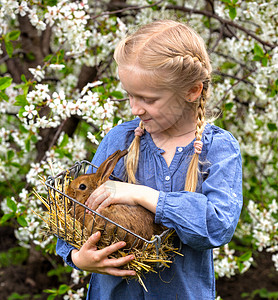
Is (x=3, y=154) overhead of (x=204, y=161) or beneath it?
beneath

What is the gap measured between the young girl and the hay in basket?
0.16 feet

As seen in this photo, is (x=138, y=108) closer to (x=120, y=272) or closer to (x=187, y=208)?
(x=187, y=208)

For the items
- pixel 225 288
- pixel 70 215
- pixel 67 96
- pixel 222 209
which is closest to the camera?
pixel 222 209

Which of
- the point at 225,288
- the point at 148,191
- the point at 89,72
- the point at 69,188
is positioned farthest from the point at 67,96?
the point at 225,288

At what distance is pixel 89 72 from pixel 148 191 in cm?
223

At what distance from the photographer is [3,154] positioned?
11.4 feet

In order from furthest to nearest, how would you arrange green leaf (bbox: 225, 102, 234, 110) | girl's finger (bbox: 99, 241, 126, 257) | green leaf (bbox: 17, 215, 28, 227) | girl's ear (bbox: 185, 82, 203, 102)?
green leaf (bbox: 225, 102, 234, 110), green leaf (bbox: 17, 215, 28, 227), girl's ear (bbox: 185, 82, 203, 102), girl's finger (bbox: 99, 241, 126, 257)

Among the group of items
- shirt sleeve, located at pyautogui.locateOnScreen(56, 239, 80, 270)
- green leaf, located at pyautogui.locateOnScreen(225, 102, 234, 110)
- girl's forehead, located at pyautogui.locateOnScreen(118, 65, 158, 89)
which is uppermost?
girl's forehead, located at pyautogui.locateOnScreen(118, 65, 158, 89)

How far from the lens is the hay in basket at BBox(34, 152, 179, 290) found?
1479mm

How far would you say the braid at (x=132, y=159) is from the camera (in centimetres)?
179

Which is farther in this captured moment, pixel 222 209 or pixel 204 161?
pixel 204 161

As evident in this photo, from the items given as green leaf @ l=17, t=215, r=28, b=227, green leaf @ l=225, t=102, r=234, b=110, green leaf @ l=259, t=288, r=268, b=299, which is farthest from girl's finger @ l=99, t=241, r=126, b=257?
green leaf @ l=259, t=288, r=268, b=299

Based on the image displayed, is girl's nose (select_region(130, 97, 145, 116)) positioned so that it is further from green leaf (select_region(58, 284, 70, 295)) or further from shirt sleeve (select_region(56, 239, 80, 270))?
green leaf (select_region(58, 284, 70, 295))

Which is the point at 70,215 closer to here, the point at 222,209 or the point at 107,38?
the point at 222,209
